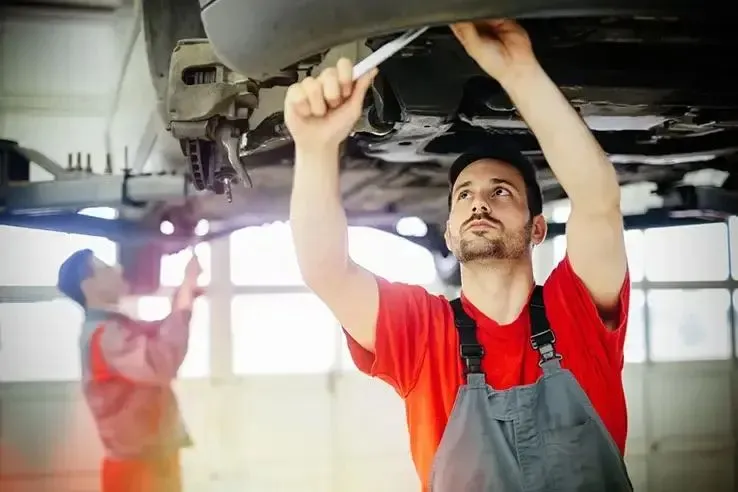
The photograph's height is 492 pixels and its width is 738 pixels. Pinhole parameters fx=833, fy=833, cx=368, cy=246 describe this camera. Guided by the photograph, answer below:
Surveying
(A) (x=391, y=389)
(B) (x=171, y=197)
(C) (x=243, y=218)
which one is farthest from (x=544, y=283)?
(B) (x=171, y=197)

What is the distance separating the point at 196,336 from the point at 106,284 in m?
0.14

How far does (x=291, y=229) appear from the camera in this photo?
1051 mm

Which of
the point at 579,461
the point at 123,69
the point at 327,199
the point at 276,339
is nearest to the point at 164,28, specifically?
the point at 123,69

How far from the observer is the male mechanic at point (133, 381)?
3.60 feet

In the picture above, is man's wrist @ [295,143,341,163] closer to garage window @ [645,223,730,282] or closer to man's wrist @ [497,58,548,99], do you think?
man's wrist @ [497,58,548,99]

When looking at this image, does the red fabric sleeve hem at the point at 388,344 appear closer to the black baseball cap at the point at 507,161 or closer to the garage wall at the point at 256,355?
the garage wall at the point at 256,355

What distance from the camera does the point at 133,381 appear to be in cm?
110

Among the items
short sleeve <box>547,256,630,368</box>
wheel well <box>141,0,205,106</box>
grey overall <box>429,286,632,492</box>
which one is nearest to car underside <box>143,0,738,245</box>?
wheel well <box>141,0,205,106</box>

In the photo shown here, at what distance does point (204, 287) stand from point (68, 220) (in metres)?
0.22

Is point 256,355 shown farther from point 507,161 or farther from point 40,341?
point 507,161

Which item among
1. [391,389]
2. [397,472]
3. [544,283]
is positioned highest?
[544,283]

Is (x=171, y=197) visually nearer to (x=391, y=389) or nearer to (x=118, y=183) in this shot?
(x=118, y=183)

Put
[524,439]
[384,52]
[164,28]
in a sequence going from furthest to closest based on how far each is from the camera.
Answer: [164,28]
[524,439]
[384,52]

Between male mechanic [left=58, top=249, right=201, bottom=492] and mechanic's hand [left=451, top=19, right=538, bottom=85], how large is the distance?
0.46 meters
